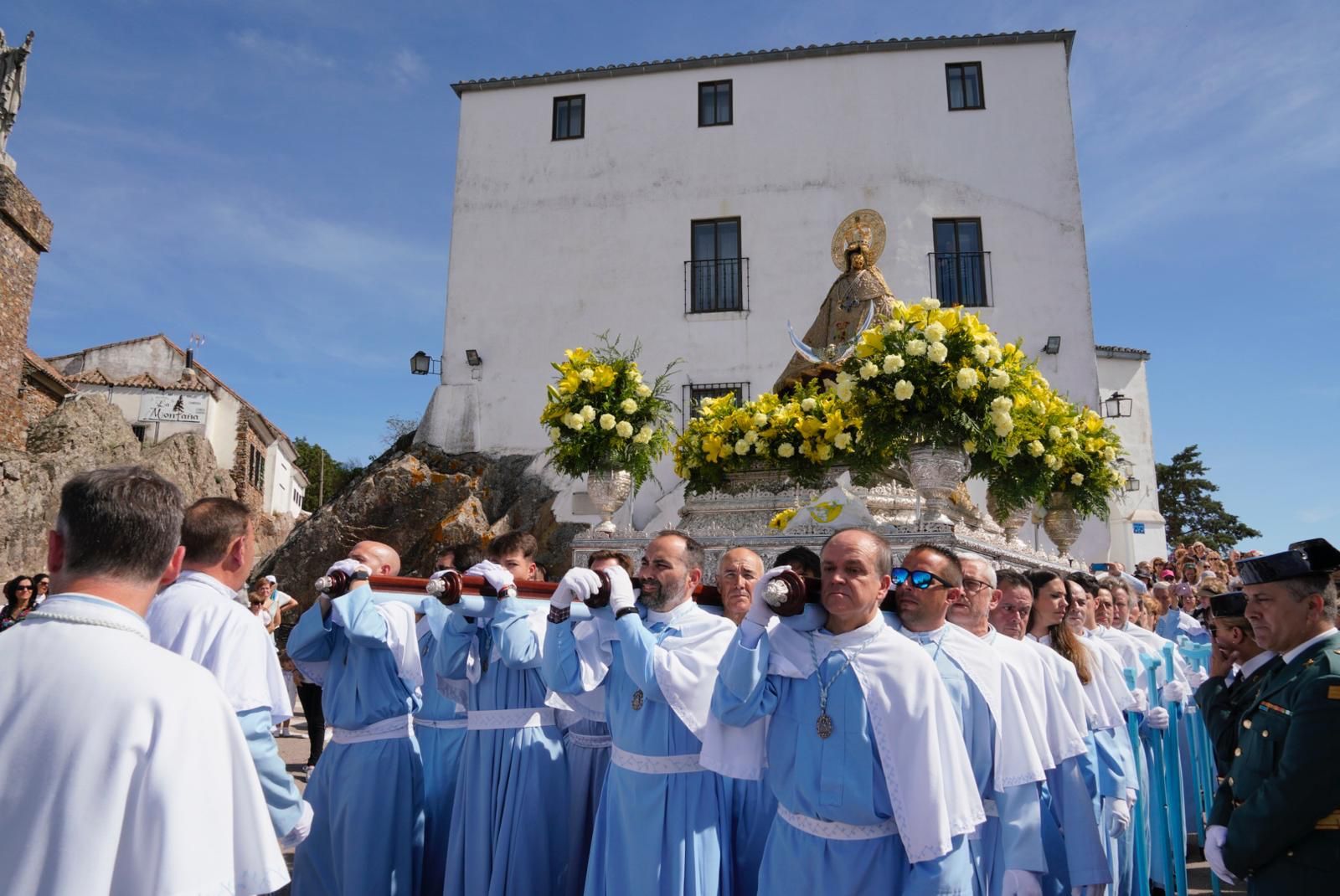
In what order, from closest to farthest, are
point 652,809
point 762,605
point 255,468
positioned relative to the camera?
point 762,605
point 652,809
point 255,468

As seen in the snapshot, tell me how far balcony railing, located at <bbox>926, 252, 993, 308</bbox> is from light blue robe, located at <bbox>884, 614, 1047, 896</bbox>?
15966 mm

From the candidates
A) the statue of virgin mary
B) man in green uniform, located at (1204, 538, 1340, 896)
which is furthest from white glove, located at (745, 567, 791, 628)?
the statue of virgin mary

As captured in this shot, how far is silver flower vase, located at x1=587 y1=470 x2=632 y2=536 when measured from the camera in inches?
339

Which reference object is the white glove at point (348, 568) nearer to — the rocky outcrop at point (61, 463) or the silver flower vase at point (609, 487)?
the silver flower vase at point (609, 487)

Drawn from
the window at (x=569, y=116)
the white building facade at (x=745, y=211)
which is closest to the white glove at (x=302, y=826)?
the white building facade at (x=745, y=211)

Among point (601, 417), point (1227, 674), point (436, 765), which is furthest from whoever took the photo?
point (601, 417)

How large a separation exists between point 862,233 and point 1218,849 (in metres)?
8.87

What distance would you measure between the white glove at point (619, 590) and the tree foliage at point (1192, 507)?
3709 centimetres

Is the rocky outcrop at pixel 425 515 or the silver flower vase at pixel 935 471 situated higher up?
the rocky outcrop at pixel 425 515

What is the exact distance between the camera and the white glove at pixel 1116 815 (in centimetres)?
452

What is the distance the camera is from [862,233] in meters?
11.2

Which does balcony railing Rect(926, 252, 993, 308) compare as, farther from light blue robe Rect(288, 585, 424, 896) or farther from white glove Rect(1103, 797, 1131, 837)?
light blue robe Rect(288, 585, 424, 896)

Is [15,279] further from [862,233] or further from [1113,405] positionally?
[1113,405]

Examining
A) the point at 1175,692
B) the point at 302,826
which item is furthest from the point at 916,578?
the point at 1175,692
